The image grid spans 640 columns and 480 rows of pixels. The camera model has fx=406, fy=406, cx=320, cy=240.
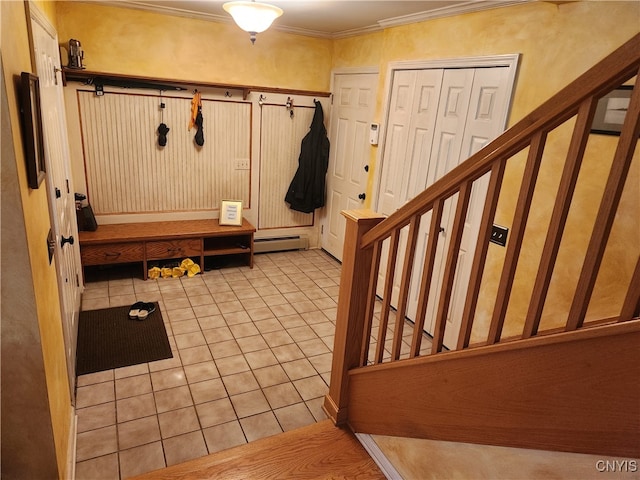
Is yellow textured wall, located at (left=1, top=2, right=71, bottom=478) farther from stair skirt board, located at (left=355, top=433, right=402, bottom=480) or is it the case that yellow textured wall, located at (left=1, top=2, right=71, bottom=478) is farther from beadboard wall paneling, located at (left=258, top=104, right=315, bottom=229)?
beadboard wall paneling, located at (left=258, top=104, right=315, bottom=229)

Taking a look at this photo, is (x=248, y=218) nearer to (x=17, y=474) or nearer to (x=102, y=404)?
(x=102, y=404)

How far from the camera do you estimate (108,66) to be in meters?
3.72

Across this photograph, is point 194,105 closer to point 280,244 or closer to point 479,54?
point 280,244

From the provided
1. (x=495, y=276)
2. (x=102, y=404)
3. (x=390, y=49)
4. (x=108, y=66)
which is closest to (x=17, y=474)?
(x=102, y=404)

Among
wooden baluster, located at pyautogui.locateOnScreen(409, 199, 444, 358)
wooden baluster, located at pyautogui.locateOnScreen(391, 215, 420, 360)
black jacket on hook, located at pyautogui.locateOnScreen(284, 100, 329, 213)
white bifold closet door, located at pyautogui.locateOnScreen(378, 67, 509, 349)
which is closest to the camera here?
wooden baluster, located at pyautogui.locateOnScreen(409, 199, 444, 358)

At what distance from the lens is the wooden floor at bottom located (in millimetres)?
1814

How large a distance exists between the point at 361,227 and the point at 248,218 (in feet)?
10.4

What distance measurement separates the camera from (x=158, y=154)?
13.6ft

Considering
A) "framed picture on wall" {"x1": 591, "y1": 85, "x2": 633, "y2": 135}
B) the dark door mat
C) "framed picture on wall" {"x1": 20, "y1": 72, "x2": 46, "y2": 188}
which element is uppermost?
"framed picture on wall" {"x1": 591, "y1": 85, "x2": 633, "y2": 135}

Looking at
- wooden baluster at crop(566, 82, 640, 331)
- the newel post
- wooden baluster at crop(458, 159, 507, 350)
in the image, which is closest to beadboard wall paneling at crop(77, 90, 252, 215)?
the newel post

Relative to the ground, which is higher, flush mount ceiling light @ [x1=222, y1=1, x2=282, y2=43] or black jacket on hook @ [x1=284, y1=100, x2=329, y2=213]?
flush mount ceiling light @ [x1=222, y1=1, x2=282, y2=43]

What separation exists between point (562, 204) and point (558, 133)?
4.67 feet

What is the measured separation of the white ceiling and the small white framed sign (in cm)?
181

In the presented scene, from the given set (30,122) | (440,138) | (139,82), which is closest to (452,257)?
(30,122)
